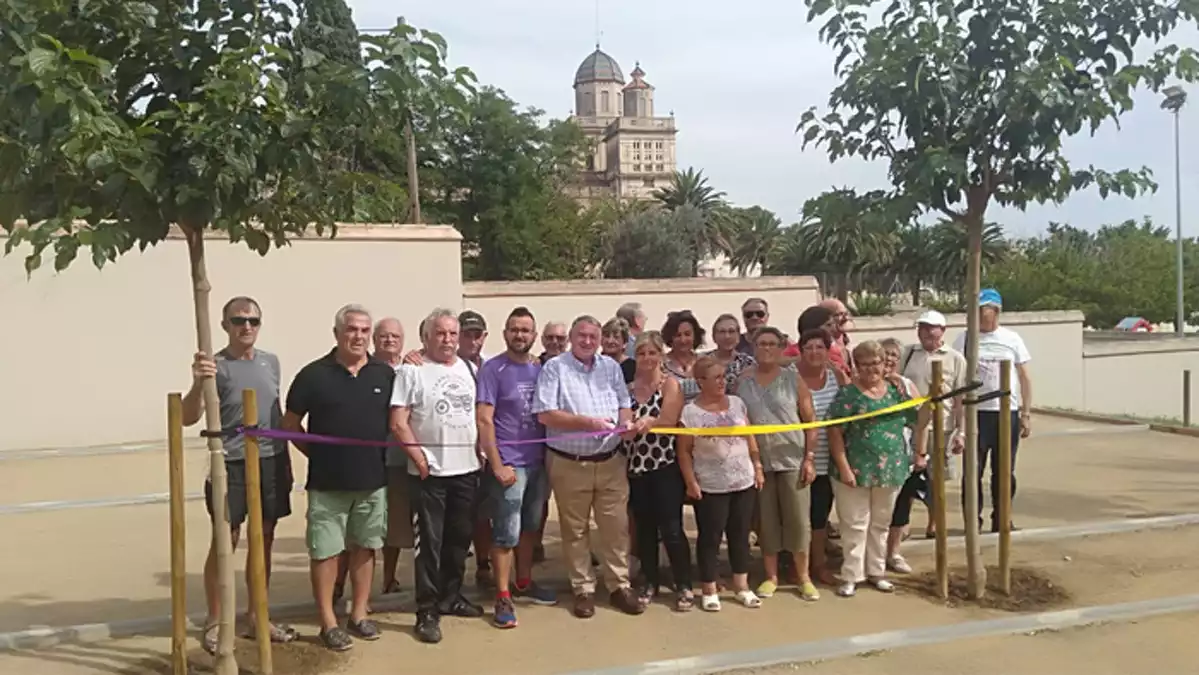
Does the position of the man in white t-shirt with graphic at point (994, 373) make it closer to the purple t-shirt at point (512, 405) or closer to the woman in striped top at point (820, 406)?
the woman in striped top at point (820, 406)

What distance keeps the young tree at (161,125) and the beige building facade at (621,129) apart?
9615 cm

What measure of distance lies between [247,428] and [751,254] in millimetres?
60779

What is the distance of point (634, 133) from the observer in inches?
4478

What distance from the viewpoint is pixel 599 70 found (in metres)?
127

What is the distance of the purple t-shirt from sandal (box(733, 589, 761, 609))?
1480mm

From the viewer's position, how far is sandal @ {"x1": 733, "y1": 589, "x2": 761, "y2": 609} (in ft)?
19.1

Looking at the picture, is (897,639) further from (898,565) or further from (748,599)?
(898,565)

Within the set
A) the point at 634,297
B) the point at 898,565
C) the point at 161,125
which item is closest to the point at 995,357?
the point at 898,565

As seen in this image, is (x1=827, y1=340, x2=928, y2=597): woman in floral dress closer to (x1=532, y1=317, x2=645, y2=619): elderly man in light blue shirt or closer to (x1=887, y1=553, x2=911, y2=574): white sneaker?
(x1=887, y1=553, x2=911, y2=574): white sneaker

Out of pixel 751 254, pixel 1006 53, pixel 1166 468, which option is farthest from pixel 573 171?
pixel 1006 53

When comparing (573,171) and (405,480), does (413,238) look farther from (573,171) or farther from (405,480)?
(573,171)

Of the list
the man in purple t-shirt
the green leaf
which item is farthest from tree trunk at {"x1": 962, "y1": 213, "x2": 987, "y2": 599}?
the green leaf

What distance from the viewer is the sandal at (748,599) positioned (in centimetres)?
583

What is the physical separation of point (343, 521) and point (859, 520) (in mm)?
3021
